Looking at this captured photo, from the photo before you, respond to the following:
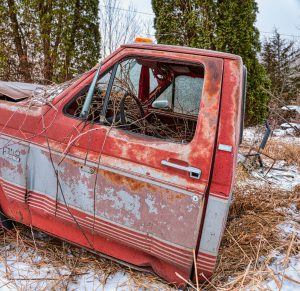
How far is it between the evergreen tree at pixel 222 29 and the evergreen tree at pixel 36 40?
2741mm

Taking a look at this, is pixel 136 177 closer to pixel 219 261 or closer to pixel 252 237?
pixel 219 261

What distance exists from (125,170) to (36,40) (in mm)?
7462

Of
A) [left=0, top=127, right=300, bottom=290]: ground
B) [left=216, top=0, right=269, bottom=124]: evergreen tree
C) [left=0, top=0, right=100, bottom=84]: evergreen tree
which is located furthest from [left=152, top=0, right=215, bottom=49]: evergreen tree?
[left=0, top=127, right=300, bottom=290]: ground

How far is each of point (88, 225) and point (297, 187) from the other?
2.99 m

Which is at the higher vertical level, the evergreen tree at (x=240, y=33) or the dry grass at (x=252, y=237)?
the evergreen tree at (x=240, y=33)

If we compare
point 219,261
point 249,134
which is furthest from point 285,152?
point 219,261

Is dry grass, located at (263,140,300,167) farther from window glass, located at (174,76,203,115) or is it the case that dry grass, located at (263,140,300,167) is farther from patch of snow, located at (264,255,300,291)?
patch of snow, located at (264,255,300,291)

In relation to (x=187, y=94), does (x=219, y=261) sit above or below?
below

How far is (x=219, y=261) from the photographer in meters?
2.18

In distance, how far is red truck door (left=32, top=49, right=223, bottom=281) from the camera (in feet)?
5.45

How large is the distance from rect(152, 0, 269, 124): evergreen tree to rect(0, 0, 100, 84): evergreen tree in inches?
108

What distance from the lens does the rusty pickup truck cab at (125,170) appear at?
5.40 feet

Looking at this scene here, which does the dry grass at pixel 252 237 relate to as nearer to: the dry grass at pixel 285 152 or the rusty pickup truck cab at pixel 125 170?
the rusty pickup truck cab at pixel 125 170

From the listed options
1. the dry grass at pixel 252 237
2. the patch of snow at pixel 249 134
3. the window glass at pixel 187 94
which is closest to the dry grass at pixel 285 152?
the patch of snow at pixel 249 134
